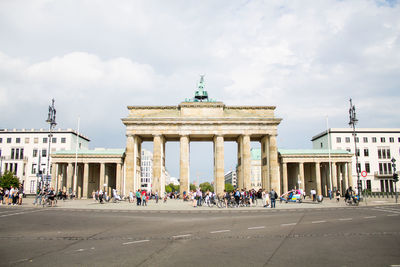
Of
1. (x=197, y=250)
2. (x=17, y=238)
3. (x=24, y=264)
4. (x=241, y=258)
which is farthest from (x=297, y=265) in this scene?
(x=17, y=238)

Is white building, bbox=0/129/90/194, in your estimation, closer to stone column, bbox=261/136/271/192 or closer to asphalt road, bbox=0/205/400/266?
stone column, bbox=261/136/271/192

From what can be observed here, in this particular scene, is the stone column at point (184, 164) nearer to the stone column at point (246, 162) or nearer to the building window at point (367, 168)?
the stone column at point (246, 162)

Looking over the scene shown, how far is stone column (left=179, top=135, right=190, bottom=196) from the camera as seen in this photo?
55006 millimetres

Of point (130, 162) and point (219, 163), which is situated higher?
point (130, 162)

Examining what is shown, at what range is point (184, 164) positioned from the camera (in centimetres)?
5528

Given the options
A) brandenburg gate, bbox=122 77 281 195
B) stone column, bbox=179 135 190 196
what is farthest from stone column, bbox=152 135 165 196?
stone column, bbox=179 135 190 196

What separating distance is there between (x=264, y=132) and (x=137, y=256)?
49.7 metres

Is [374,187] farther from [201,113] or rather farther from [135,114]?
[135,114]

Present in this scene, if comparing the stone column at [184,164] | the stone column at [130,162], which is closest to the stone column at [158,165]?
the stone column at [184,164]

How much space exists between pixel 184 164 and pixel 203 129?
7.36m

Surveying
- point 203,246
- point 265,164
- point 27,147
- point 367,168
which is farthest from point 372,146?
point 27,147

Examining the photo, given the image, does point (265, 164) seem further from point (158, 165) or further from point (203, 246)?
point (203, 246)

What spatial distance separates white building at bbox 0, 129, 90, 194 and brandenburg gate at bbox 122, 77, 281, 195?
35146mm

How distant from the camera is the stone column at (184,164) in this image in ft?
180
